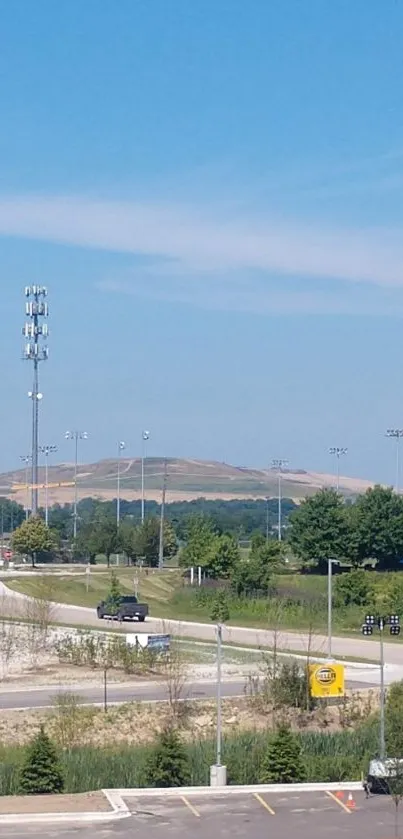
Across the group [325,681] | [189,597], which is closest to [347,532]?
[189,597]

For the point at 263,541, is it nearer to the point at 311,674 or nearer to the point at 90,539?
the point at 90,539

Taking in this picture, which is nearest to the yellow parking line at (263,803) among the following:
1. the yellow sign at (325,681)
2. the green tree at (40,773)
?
the green tree at (40,773)

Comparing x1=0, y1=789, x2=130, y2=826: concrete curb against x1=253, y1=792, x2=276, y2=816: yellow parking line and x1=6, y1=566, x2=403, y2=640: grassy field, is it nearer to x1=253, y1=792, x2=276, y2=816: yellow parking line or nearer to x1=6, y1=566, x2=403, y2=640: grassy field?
x1=253, y1=792, x2=276, y2=816: yellow parking line

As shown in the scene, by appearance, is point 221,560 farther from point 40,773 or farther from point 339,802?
point 339,802

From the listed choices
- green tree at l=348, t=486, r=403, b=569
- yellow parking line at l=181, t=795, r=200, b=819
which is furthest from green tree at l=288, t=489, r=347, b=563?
yellow parking line at l=181, t=795, r=200, b=819

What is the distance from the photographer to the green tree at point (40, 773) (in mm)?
27938

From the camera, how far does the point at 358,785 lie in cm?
2819

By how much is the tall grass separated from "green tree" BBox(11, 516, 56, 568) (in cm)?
6201

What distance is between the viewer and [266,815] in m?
25.8

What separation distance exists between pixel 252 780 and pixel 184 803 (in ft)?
11.0

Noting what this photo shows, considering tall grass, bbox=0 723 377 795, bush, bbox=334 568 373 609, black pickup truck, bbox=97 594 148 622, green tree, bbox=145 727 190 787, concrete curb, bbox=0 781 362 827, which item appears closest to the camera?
concrete curb, bbox=0 781 362 827

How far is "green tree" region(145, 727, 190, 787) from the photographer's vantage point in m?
28.9

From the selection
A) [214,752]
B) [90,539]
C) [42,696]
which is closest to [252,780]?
[214,752]

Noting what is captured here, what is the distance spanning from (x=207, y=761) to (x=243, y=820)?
219 inches
